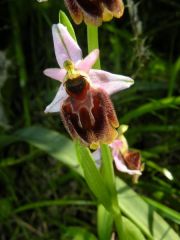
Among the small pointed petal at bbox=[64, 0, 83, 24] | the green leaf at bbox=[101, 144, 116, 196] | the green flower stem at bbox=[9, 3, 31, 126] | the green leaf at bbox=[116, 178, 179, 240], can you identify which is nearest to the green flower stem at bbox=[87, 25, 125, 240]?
the green leaf at bbox=[101, 144, 116, 196]

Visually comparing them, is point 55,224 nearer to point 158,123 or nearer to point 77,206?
point 77,206

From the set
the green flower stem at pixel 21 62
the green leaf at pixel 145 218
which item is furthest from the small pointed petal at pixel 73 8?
the green flower stem at pixel 21 62

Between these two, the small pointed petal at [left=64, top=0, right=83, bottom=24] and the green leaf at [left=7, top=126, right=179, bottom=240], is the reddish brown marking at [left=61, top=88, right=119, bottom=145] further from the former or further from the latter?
the small pointed petal at [left=64, top=0, right=83, bottom=24]

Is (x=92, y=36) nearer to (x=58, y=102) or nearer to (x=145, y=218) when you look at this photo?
(x=58, y=102)

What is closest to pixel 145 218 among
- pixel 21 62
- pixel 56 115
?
pixel 56 115

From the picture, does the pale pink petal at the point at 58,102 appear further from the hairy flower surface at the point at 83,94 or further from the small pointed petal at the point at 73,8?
the small pointed petal at the point at 73,8

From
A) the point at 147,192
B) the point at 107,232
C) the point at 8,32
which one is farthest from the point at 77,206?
the point at 8,32
